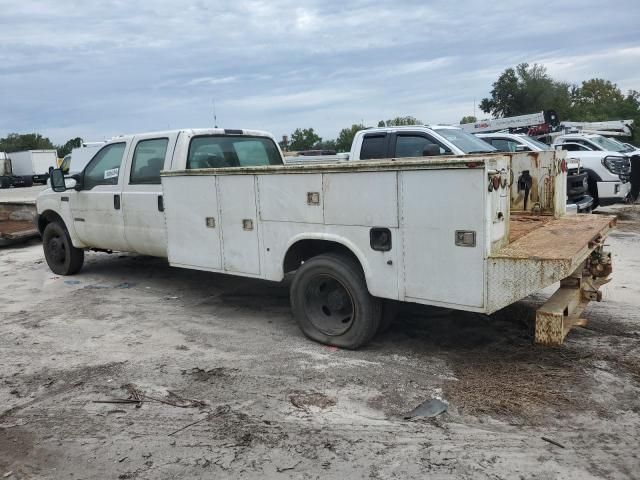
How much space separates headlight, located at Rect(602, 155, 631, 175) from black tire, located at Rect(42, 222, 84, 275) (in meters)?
11.9

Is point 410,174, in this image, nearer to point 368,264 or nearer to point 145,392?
point 368,264

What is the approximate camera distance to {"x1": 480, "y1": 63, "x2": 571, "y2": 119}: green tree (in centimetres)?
5556

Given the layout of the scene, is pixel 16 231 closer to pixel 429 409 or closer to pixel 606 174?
pixel 429 409

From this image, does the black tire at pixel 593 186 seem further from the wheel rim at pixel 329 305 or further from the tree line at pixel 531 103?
the tree line at pixel 531 103

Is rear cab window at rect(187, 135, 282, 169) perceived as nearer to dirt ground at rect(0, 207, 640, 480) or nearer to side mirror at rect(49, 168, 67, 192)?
dirt ground at rect(0, 207, 640, 480)

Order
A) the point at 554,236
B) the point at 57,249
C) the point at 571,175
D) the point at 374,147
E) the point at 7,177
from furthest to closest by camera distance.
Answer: the point at 7,177 < the point at 571,175 < the point at 374,147 < the point at 57,249 < the point at 554,236

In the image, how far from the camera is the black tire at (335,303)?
488 centimetres

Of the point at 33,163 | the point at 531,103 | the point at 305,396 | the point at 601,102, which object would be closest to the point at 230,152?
the point at 305,396

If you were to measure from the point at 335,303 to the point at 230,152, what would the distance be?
9.38ft

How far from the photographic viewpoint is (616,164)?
14.1 m

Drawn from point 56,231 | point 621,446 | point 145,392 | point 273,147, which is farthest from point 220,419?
point 56,231

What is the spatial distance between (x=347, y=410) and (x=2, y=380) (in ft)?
9.49

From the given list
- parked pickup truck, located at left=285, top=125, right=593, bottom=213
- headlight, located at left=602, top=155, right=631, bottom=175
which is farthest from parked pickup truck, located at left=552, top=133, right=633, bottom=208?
parked pickup truck, located at left=285, top=125, right=593, bottom=213

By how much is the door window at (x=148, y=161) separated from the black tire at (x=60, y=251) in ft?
6.58
